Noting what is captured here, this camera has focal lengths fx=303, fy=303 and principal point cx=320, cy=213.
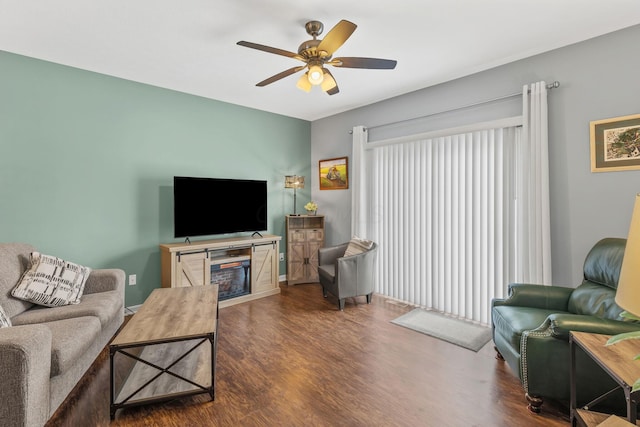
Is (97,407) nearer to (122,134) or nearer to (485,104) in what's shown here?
(122,134)

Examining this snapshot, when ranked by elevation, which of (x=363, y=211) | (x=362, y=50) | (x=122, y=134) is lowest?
(x=363, y=211)

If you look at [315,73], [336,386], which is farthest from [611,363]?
[315,73]

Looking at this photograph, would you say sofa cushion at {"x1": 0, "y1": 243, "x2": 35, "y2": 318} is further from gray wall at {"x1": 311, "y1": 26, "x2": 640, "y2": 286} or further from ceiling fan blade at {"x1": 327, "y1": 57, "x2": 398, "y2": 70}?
gray wall at {"x1": 311, "y1": 26, "x2": 640, "y2": 286}

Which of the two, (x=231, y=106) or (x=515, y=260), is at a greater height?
(x=231, y=106)

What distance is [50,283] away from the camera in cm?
248

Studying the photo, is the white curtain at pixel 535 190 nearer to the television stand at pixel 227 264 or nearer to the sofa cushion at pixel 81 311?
the television stand at pixel 227 264

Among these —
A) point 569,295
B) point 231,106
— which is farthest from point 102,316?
point 569,295

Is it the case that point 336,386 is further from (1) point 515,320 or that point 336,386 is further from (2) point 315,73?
(2) point 315,73

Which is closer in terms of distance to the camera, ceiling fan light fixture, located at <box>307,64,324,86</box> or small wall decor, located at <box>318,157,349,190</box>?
ceiling fan light fixture, located at <box>307,64,324,86</box>

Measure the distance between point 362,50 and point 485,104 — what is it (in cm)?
148

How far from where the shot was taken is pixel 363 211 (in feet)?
14.6

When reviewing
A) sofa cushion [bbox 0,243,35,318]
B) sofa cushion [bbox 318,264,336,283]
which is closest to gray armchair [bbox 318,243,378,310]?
sofa cushion [bbox 318,264,336,283]

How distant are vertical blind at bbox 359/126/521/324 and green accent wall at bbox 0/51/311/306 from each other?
2.15 meters

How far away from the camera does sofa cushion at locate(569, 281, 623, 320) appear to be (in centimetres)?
200
